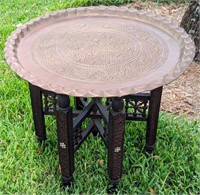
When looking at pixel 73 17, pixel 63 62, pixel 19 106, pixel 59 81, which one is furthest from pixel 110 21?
pixel 19 106

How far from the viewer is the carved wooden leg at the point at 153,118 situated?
8.27 ft

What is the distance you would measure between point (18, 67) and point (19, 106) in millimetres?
1158

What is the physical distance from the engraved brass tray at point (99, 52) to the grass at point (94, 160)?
0.79 meters

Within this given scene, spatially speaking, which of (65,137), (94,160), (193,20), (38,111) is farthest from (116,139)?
(193,20)

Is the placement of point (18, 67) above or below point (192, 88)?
above

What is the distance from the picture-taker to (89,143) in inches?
113

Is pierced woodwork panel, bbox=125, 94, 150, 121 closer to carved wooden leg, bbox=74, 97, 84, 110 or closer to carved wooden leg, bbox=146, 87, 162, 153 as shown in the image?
carved wooden leg, bbox=146, 87, 162, 153

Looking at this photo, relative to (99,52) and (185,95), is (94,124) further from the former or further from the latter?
(185,95)

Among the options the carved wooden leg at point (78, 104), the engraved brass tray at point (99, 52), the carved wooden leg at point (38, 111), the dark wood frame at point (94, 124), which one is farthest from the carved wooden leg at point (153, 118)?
the carved wooden leg at point (38, 111)

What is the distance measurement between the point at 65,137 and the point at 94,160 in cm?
55

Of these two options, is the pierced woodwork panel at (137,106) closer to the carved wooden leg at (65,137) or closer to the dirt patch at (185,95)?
the carved wooden leg at (65,137)

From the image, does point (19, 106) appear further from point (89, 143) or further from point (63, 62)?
point (63, 62)

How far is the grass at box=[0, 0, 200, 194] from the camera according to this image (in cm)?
255

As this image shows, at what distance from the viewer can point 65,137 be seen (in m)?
2.27
